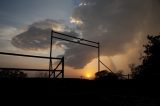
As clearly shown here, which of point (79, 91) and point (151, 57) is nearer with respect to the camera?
point (79, 91)

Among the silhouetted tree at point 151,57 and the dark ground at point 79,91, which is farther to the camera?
the silhouetted tree at point 151,57

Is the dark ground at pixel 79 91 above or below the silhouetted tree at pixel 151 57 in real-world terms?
below

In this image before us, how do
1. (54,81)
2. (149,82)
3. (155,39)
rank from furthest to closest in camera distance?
(155,39) < (149,82) < (54,81)

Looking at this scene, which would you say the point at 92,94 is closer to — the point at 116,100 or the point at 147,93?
the point at 116,100

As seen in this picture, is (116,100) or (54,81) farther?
(116,100)

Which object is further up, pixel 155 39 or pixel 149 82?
pixel 155 39

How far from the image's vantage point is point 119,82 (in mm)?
11055

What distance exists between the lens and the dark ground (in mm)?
6914

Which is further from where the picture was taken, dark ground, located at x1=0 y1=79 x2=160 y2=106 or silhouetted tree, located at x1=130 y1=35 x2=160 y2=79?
silhouetted tree, located at x1=130 y1=35 x2=160 y2=79

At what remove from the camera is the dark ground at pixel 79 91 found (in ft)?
22.7

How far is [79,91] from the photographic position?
8.98m

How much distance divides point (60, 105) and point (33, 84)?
1224mm

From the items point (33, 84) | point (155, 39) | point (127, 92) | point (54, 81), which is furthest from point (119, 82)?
point (155, 39)

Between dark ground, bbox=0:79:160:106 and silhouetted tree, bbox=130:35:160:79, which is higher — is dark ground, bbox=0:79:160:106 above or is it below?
below
